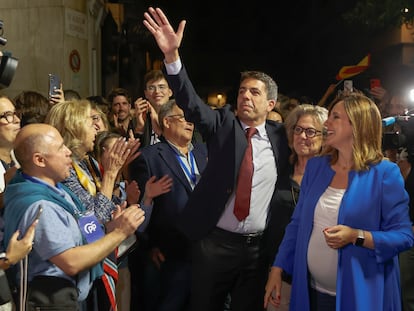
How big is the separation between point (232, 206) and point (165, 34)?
1.27m

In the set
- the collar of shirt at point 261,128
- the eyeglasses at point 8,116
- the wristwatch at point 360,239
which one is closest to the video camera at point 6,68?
the eyeglasses at point 8,116

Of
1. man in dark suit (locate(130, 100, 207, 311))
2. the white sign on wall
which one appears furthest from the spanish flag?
man in dark suit (locate(130, 100, 207, 311))

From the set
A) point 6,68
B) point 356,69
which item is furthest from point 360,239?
point 356,69

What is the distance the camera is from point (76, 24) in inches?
391

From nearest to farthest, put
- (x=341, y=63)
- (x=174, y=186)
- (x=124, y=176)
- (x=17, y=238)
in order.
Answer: (x=17, y=238), (x=174, y=186), (x=124, y=176), (x=341, y=63)

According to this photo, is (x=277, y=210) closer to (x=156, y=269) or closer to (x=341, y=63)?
(x=156, y=269)

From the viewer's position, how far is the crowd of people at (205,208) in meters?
2.92

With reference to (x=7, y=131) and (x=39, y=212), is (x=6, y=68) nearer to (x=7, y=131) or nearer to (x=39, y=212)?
(x=7, y=131)

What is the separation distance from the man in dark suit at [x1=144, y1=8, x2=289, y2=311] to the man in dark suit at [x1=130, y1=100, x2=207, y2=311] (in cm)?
35

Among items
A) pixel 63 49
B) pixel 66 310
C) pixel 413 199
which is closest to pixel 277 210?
pixel 413 199

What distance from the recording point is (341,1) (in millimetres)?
17719

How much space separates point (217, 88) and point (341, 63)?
12610 millimetres

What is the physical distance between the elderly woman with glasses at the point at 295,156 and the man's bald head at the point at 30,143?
1.82 m

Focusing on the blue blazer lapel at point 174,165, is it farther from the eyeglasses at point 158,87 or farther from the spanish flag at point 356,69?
the spanish flag at point 356,69
